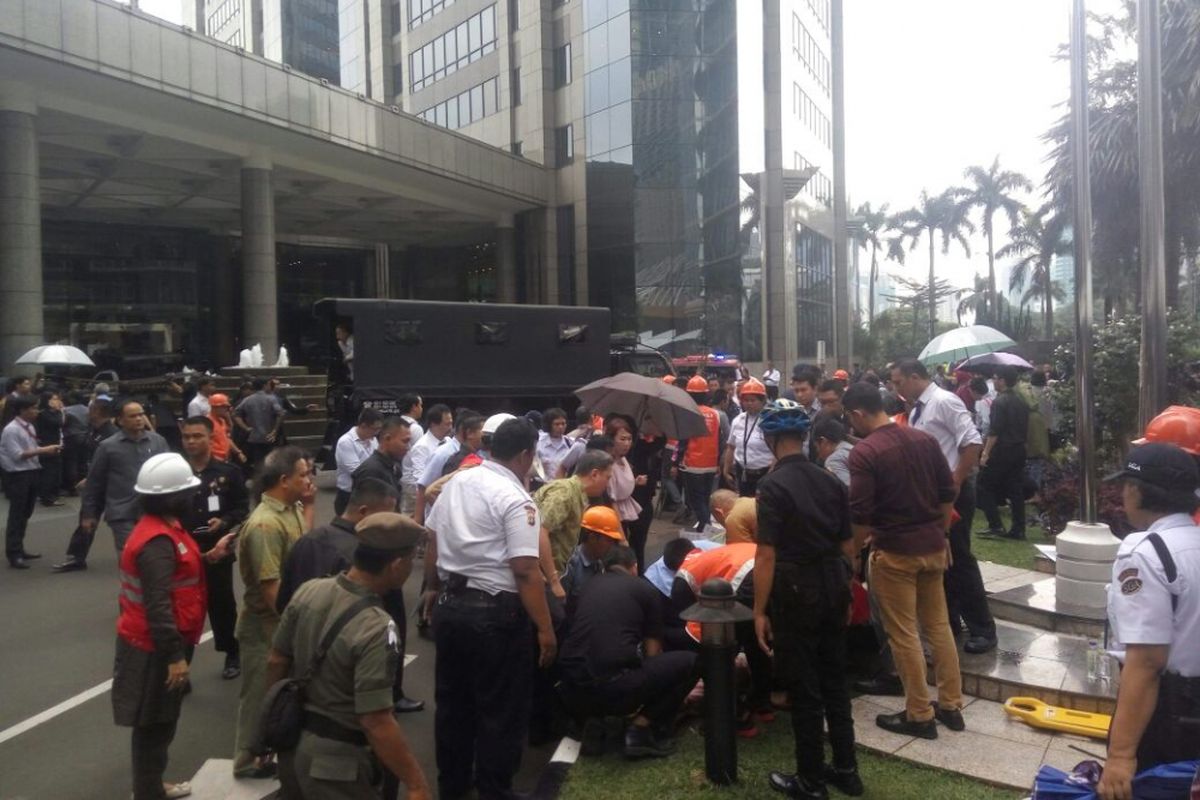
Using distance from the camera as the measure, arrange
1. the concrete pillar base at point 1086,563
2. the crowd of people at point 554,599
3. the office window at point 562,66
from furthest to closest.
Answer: the office window at point 562,66 → the concrete pillar base at point 1086,563 → the crowd of people at point 554,599

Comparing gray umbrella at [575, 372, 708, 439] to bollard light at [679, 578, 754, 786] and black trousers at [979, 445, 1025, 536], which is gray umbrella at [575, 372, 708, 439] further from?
bollard light at [679, 578, 754, 786]

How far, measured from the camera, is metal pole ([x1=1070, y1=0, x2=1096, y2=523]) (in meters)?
6.66

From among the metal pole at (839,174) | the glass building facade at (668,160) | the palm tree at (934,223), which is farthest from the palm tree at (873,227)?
the metal pole at (839,174)

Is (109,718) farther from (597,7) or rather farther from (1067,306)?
(1067,306)

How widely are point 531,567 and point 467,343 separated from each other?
11.3m

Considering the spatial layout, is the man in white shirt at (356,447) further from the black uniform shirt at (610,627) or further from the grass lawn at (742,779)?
the grass lawn at (742,779)

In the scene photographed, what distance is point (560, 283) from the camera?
3822cm

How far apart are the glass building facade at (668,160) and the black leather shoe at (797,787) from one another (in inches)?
1225

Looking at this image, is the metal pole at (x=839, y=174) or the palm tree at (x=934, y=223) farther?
the palm tree at (x=934, y=223)

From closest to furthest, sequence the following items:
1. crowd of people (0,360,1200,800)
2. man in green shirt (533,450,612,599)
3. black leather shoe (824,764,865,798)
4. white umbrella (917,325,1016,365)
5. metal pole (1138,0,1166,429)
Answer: crowd of people (0,360,1200,800) < black leather shoe (824,764,865,798) < man in green shirt (533,450,612,599) < metal pole (1138,0,1166,429) < white umbrella (917,325,1016,365)

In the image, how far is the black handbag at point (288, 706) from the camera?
281 centimetres

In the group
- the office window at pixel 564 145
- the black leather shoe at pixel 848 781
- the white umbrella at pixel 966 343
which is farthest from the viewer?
the office window at pixel 564 145

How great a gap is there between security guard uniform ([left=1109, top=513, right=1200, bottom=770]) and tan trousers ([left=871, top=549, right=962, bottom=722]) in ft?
6.27

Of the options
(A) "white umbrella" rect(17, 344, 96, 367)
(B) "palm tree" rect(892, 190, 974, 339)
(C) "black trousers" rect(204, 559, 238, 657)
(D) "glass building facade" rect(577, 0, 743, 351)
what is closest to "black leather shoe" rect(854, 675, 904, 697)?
(C) "black trousers" rect(204, 559, 238, 657)
